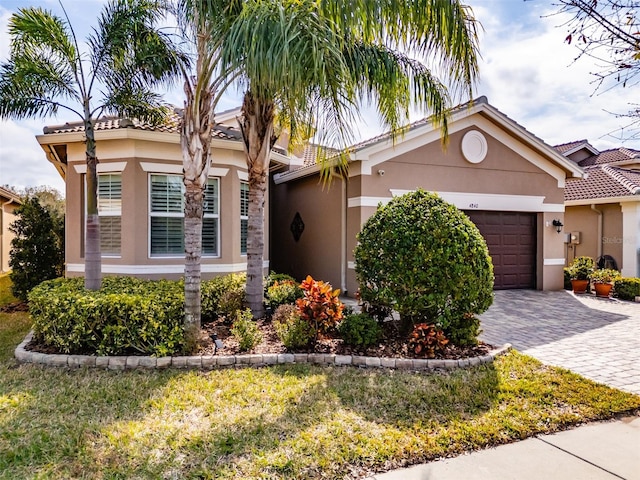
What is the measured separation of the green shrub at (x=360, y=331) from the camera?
6709 mm

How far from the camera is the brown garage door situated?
1378 centimetres

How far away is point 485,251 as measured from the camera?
6891 mm

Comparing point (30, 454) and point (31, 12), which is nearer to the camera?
point (30, 454)

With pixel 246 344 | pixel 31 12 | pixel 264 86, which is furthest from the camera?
pixel 31 12

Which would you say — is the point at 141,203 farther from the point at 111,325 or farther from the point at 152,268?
the point at 111,325

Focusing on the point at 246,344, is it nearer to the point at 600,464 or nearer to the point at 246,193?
the point at 600,464

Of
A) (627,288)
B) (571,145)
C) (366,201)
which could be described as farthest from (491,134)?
(571,145)

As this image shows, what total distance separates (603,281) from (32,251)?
56.5 feet

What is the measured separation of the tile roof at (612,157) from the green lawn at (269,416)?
22731 millimetres

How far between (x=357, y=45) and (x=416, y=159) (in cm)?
569

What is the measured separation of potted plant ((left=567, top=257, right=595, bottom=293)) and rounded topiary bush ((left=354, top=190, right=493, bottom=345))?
30.4ft

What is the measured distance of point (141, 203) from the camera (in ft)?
33.6

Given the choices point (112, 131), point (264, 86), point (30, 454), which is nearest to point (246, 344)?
point (30, 454)

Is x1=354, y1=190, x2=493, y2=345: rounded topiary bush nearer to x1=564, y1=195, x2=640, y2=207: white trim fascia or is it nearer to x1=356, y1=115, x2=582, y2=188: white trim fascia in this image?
x1=356, y1=115, x2=582, y2=188: white trim fascia
